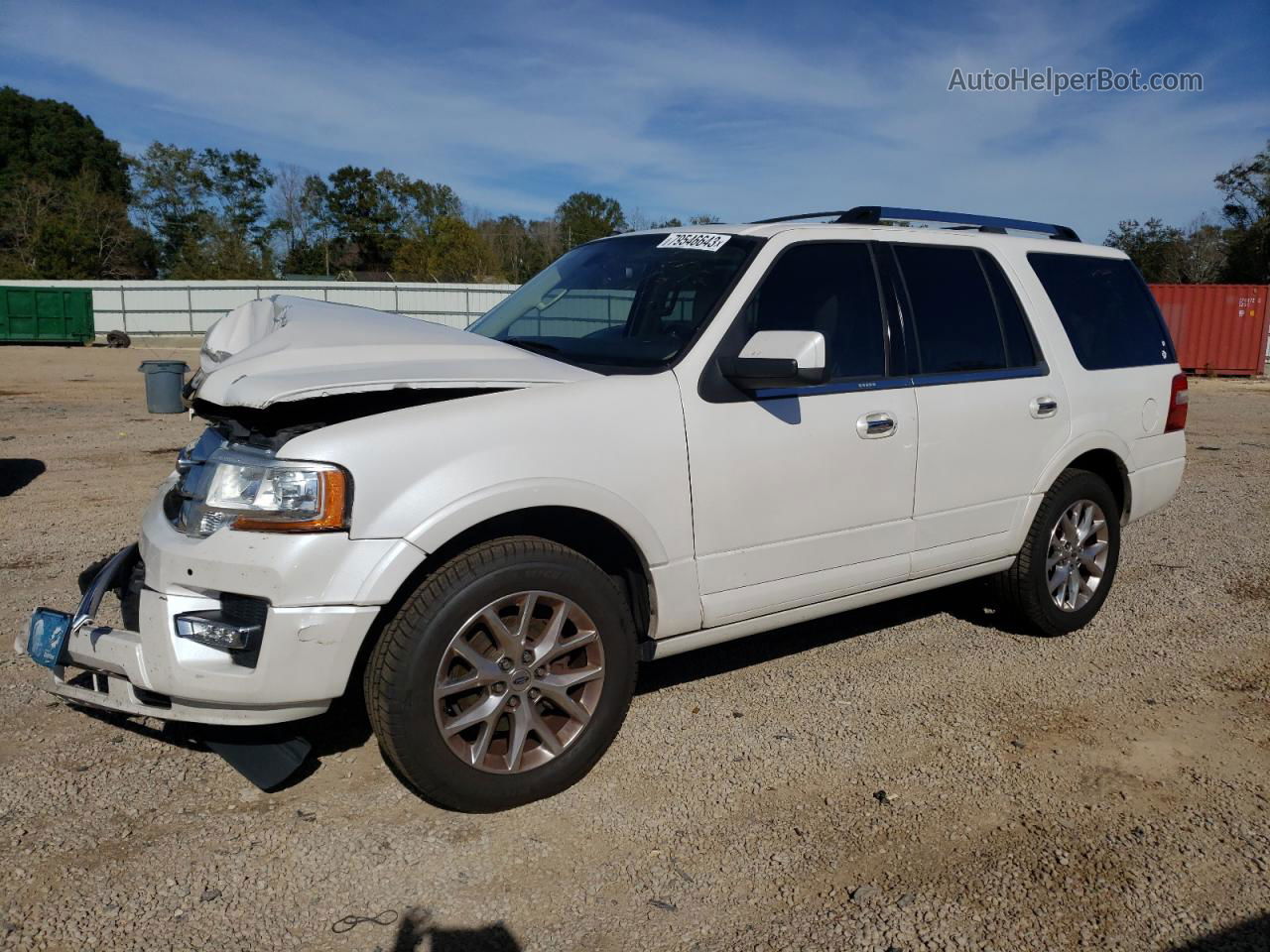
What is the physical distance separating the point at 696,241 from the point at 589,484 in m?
1.41

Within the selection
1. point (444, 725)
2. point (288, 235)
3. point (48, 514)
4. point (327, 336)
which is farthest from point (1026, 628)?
point (288, 235)

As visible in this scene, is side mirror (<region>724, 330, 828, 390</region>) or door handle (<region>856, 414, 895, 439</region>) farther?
door handle (<region>856, 414, 895, 439</region>)

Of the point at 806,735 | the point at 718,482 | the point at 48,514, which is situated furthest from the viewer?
the point at 48,514

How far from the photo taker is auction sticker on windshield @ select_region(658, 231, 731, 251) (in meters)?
4.16

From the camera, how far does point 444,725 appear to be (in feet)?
10.3

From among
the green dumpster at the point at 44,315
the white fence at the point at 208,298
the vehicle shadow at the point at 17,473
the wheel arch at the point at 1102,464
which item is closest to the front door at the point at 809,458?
the wheel arch at the point at 1102,464

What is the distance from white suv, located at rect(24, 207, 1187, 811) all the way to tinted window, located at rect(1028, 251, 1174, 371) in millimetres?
32

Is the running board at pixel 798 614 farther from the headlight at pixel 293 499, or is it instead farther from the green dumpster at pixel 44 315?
the green dumpster at pixel 44 315

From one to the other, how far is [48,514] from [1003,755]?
22.3 ft

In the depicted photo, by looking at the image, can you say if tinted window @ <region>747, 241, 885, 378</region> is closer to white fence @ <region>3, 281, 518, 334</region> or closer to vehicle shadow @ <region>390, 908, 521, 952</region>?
vehicle shadow @ <region>390, 908, 521, 952</region>

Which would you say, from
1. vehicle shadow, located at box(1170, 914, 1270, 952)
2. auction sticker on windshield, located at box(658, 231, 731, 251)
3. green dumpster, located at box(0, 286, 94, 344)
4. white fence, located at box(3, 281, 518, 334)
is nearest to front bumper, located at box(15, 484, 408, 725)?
auction sticker on windshield, located at box(658, 231, 731, 251)

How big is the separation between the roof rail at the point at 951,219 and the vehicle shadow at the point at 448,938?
3252 mm

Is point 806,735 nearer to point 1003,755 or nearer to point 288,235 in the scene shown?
point 1003,755

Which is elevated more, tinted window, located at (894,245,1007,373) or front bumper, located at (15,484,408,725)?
tinted window, located at (894,245,1007,373)
